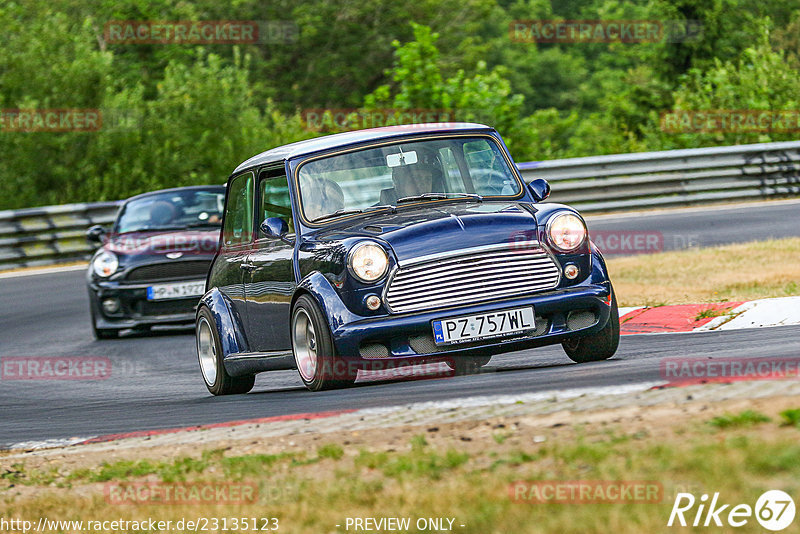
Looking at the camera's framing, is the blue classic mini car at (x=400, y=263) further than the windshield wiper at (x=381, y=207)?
No

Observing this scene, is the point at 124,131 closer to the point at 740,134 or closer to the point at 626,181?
the point at 626,181

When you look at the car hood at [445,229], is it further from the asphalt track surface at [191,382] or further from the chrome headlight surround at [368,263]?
the asphalt track surface at [191,382]

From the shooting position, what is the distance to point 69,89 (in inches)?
987

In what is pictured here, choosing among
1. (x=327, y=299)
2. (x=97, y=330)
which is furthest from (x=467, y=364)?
(x=97, y=330)

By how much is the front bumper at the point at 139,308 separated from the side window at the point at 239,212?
172 inches

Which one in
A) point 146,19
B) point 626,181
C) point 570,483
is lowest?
point 626,181

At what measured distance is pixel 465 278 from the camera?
23.1ft

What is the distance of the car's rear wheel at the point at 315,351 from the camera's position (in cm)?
703

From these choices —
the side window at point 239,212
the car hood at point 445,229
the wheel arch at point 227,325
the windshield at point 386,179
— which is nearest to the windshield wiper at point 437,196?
the windshield at point 386,179

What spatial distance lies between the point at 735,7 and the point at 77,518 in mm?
42950

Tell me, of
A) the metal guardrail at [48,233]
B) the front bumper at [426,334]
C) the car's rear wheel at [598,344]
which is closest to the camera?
the front bumper at [426,334]

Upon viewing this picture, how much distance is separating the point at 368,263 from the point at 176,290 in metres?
6.70

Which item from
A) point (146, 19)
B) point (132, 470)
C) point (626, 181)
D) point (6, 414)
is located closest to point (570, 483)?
point (132, 470)

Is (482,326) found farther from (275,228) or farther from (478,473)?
(478,473)
